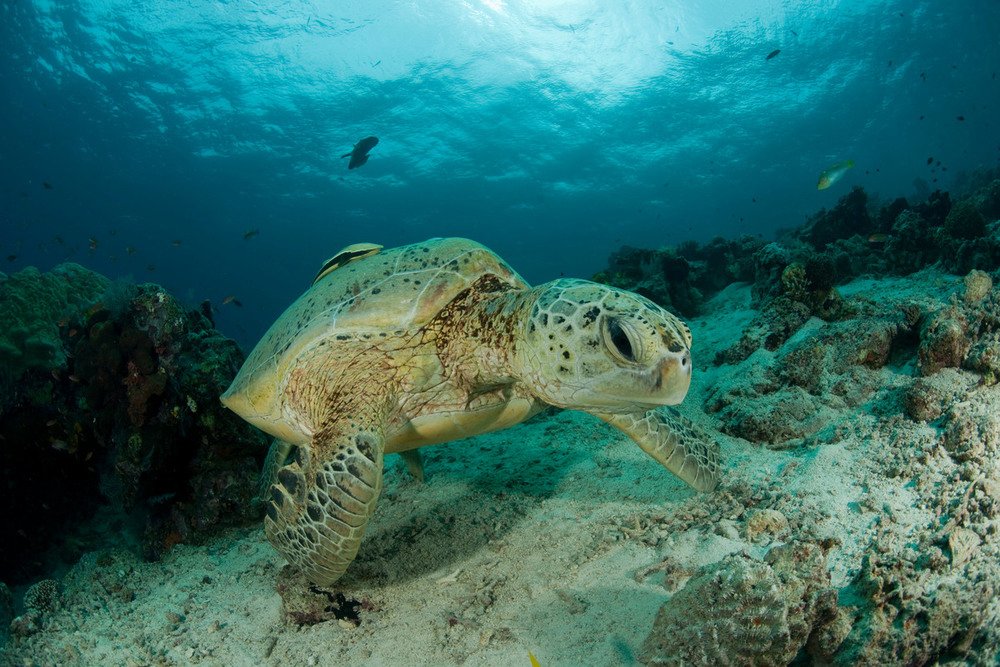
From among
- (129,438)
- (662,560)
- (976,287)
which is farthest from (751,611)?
(129,438)

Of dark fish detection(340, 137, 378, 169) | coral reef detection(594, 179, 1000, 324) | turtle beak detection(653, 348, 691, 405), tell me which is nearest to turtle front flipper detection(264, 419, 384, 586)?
turtle beak detection(653, 348, 691, 405)

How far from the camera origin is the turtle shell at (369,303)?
127 inches

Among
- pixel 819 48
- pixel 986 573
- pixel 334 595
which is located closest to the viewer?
pixel 986 573

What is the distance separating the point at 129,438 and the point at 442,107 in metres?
35.7

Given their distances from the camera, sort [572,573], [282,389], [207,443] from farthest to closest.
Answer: [207,443]
[282,389]
[572,573]

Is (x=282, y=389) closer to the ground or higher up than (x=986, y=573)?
higher up

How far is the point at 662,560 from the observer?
255 cm

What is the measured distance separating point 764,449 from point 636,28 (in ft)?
120

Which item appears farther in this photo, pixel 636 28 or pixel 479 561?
pixel 636 28

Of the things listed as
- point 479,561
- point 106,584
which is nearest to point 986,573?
point 479,561

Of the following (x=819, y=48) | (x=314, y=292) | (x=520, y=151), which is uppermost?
(x=819, y=48)

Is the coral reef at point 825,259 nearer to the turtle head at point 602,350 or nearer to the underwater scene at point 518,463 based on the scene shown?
the underwater scene at point 518,463

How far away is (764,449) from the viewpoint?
3619 mm

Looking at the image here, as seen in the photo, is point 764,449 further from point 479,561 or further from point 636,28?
point 636,28
